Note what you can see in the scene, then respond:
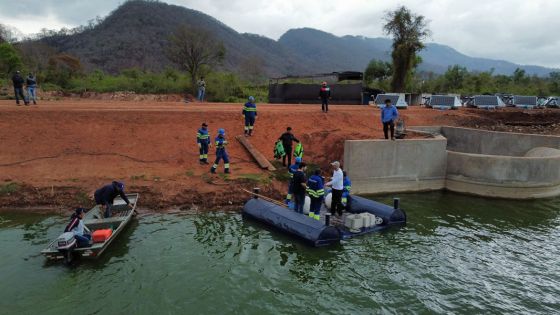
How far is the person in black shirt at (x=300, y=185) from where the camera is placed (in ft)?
44.9

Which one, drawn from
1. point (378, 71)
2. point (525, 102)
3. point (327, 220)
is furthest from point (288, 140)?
point (378, 71)

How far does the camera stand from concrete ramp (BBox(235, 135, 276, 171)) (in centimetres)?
1880

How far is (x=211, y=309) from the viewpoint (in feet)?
29.9

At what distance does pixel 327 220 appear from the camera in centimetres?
1266

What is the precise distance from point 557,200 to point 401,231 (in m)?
10.7

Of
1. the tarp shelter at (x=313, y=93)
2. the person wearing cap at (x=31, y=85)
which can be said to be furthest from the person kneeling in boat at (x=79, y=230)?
the tarp shelter at (x=313, y=93)

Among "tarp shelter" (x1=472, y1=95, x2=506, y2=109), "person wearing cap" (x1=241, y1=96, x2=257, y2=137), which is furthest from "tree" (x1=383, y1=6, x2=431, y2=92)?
"person wearing cap" (x1=241, y1=96, x2=257, y2=137)

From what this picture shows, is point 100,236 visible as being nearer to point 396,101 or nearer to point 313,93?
point 396,101

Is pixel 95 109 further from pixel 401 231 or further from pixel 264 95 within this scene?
pixel 264 95

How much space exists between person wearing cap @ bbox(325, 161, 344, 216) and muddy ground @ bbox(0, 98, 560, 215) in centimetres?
321

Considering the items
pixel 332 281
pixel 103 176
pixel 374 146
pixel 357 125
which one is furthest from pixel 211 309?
pixel 357 125

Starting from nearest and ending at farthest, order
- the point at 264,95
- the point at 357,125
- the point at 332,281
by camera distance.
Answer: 1. the point at 332,281
2. the point at 357,125
3. the point at 264,95

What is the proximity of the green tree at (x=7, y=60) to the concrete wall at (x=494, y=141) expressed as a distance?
44.8m

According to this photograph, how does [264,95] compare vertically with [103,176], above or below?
above
